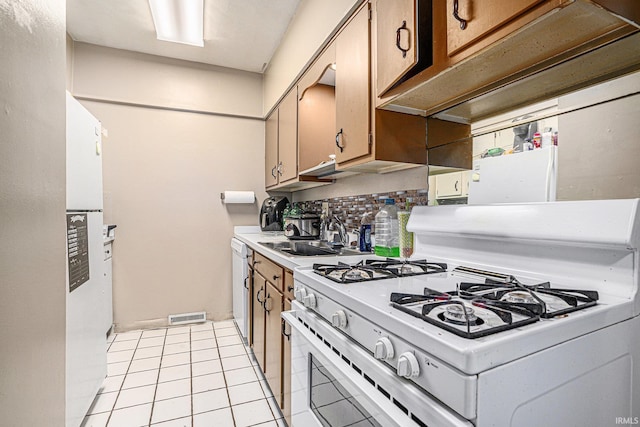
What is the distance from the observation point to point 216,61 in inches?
121

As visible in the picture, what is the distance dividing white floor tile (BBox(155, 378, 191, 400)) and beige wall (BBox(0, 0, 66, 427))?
89cm

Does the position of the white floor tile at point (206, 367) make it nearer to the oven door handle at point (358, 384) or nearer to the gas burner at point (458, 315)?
the oven door handle at point (358, 384)

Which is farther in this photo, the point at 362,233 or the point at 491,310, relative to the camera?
the point at 362,233

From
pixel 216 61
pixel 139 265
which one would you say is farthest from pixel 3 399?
pixel 216 61

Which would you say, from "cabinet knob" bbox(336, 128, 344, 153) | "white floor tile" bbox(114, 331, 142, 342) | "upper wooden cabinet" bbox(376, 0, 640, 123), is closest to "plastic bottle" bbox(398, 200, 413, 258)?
"cabinet knob" bbox(336, 128, 344, 153)

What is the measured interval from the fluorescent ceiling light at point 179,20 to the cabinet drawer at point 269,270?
1.78m

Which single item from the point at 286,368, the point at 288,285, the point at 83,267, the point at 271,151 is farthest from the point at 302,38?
the point at 286,368

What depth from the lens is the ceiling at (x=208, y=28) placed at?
2.27m

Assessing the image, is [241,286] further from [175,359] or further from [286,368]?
[286,368]

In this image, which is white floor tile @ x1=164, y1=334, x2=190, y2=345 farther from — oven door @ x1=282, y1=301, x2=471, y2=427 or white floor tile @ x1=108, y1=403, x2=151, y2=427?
oven door @ x1=282, y1=301, x2=471, y2=427

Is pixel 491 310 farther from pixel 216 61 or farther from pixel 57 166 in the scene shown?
pixel 216 61

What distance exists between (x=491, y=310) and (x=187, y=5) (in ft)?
8.48

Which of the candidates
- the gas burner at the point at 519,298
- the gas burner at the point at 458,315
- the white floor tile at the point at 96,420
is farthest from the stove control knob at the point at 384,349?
the white floor tile at the point at 96,420

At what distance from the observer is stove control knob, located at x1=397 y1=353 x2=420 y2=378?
60 centimetres
